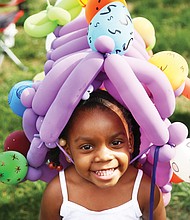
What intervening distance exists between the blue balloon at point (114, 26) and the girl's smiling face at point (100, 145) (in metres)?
0.27

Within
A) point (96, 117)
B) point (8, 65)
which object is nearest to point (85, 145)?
point (96, 117)

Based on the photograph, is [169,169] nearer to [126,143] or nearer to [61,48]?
[126,143]

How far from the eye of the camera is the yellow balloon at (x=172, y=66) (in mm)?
2518

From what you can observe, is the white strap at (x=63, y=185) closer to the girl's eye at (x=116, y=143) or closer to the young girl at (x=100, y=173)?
the young girl at (x=100, y=173)

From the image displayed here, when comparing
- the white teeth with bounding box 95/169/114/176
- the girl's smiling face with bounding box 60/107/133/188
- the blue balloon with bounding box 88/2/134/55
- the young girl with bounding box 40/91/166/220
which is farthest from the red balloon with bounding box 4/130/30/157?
the blue balloon with bounding box 88/2/134/55

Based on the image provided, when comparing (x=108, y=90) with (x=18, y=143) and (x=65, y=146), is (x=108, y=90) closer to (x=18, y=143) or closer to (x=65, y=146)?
(x=65, y=146)

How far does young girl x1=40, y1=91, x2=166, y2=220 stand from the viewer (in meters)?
2.40

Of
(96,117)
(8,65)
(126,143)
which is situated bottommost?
(8,65)

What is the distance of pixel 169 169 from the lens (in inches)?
101

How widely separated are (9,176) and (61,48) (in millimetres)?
605

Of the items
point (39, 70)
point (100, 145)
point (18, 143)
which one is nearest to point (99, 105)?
point (100, 145)

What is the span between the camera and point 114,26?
7.66 feet

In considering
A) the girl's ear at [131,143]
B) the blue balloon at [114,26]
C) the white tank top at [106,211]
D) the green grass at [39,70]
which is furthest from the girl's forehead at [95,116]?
the green grass at [39,70]

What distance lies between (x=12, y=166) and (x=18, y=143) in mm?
213
